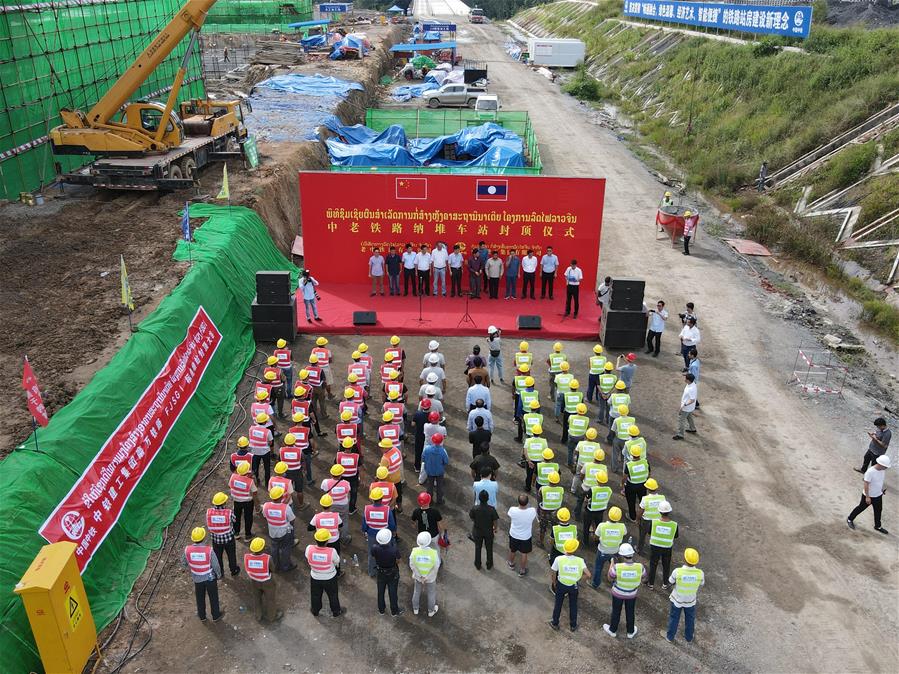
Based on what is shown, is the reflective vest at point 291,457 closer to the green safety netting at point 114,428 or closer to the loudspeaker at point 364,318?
the green safety netting at point 114,428

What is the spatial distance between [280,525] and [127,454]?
3395 millimetres

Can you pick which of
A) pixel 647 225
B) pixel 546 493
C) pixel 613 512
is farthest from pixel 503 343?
pixel 647 225

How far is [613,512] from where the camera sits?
33.4ft

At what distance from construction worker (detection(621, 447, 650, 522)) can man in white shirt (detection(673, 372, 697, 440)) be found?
109 inches

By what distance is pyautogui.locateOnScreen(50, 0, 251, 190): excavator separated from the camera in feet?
76.6

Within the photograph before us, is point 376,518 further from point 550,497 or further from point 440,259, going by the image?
point 440,259

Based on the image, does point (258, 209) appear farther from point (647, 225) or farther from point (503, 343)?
point (647, 225)

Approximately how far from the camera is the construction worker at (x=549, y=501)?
37.1 ft

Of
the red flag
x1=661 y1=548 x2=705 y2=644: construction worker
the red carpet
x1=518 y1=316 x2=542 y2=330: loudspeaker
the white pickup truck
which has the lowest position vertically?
the red carpet

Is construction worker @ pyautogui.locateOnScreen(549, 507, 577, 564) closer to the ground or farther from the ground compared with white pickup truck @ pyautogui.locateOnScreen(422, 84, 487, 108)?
closer to the ground

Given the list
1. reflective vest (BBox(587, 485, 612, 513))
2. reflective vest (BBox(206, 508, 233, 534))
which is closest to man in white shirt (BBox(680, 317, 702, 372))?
reflective vest (BBox(587, 485, 612, 513))

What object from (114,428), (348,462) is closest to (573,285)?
(348,462)

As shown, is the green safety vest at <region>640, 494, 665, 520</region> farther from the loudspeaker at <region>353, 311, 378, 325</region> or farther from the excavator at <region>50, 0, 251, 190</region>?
the excavator at <region>50, 0, 251, 190</region>

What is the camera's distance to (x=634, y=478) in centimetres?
1180
